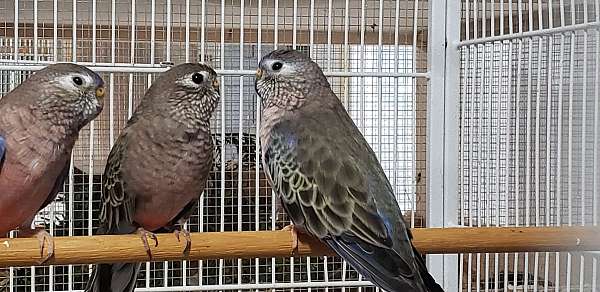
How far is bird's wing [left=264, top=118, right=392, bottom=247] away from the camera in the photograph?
114 centimetres

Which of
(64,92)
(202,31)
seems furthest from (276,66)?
(64,92)

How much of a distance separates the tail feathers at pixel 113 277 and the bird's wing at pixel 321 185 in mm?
307

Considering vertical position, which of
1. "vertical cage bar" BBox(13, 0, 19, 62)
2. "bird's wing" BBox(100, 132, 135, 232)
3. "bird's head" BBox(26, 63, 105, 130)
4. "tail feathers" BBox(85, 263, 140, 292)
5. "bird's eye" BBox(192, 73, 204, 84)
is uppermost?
"vertical cage bar" BBox(13, 0, 19, 62)

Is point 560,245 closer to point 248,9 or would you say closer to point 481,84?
point 481,84

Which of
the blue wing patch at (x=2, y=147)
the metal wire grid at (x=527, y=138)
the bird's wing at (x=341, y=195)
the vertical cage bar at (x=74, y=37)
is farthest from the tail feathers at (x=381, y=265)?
the vertical cage bar at (x=74, y=37)

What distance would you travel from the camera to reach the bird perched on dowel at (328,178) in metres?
1.12

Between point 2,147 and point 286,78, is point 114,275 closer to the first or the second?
point 2,147

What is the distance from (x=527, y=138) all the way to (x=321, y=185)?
0.43 m

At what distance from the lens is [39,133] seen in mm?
1176

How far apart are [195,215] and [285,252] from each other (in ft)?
1.83

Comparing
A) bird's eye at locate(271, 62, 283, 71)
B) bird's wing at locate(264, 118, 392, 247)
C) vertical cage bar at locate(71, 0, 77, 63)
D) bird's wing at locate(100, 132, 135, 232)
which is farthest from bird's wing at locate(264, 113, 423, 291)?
vertical cage bar at locate(71, 0, 77, 63)

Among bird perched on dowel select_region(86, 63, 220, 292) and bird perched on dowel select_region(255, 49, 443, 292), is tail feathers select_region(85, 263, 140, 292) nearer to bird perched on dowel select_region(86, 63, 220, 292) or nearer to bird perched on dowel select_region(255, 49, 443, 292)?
bird perched on dowel select_region(86, 63, 220, 292)

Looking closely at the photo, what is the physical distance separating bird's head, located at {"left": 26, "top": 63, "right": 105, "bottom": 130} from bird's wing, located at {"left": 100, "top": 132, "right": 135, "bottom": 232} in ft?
0.38

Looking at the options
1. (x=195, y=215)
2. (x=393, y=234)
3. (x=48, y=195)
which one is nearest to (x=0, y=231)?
(x=48, y=195)
